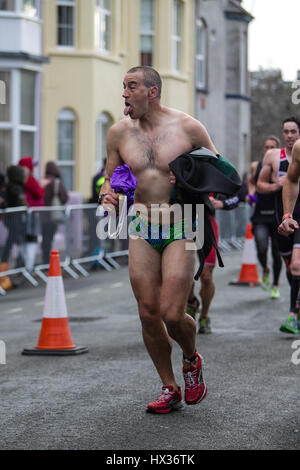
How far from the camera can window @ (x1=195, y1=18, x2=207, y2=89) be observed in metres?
35.4

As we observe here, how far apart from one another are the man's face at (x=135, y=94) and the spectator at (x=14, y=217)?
9.44 m

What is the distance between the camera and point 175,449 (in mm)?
5824

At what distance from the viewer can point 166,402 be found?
22.7 feet

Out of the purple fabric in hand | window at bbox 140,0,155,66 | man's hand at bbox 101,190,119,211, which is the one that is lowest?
man's hand at bbox 101,190,119,211

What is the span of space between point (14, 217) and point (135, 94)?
31.8ft

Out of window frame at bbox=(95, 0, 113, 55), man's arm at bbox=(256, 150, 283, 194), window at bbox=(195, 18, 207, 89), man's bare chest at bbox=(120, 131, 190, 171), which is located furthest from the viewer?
window at bbox=(195, 18, 207, 89)

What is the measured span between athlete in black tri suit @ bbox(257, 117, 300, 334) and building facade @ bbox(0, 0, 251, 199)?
39.5 feet

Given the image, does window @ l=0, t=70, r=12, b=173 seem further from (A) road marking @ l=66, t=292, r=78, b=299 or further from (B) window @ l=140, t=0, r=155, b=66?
(A) road marking @ l=66, t=292, r=78, b=299

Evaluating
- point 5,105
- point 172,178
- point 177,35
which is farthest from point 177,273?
point 177,35

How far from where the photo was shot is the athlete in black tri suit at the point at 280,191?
986 cm

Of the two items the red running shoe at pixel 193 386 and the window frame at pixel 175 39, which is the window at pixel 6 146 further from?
the red running shoe at pixel 193 386

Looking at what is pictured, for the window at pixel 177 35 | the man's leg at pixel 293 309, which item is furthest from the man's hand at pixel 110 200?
the window at pixel 177 35

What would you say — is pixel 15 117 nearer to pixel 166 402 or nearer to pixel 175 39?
pixel 175 39

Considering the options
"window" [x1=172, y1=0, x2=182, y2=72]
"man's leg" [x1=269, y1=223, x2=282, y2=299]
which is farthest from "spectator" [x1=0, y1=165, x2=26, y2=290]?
"window" [x1=172, y1=0, x2=182, y2=72]
